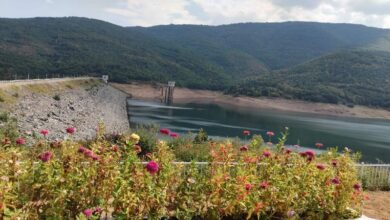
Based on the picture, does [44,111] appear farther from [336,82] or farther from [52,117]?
[336,82]

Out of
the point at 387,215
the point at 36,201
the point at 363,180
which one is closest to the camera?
the point at 36,201

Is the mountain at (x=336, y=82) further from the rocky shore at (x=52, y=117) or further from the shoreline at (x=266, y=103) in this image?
the rocky shore at (x=52, y=117)

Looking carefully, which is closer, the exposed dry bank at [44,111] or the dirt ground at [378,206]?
the dirt ground at [378,206]

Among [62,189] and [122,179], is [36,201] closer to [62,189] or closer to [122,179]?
[62,189]

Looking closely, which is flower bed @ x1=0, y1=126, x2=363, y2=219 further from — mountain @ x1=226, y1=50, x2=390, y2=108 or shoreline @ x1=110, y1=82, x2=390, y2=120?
mountain @ x1=226, y1=50, x2=390, y2=108

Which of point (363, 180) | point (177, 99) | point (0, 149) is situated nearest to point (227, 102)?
point (177, 99)

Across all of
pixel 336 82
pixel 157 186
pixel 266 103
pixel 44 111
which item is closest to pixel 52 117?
pixel 44 111

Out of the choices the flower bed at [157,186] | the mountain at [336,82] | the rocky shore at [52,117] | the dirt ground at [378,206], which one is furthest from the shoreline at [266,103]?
the flower bed at [157,186]
